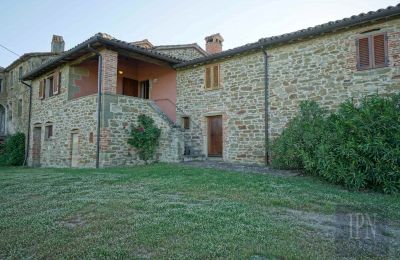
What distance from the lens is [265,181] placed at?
604 cm

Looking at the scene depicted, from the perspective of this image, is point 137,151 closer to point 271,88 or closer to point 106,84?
point 106,84

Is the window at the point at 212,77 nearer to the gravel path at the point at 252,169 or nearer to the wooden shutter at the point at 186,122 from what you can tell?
the wooden shutter at the point at 186,122

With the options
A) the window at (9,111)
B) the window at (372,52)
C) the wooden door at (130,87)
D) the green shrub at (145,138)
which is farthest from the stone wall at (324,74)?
the window at (9,111)

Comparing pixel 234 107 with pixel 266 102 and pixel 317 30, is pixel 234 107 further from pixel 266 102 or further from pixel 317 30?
pixel 317 30

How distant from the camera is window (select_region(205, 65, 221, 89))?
36.6 ft

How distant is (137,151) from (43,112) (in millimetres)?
7096

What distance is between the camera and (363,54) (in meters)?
7.86

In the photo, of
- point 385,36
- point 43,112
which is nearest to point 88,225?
point 385,36

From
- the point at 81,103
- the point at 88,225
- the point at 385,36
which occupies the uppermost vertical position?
the point at 385,36

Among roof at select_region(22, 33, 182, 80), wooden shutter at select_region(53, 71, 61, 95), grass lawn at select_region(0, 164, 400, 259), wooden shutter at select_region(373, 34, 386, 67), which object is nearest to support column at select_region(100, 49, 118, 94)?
roof at select_region(22, 33, 182, 80)

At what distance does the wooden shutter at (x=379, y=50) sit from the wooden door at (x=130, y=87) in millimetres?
10935

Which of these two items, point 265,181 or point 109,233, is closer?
point 109,233

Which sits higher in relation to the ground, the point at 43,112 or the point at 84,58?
the point at 84,58

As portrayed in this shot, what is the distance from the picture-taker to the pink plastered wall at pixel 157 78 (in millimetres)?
12914
